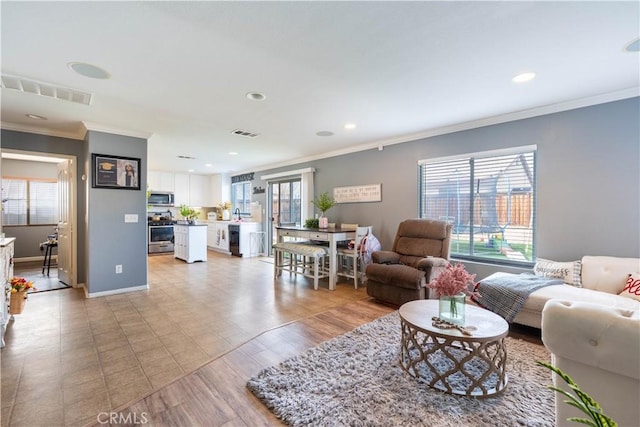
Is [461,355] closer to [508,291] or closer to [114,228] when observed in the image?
[508,291]

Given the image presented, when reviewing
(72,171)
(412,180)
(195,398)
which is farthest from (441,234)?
(72,171)

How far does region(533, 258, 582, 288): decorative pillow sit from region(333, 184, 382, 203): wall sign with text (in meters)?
2.38

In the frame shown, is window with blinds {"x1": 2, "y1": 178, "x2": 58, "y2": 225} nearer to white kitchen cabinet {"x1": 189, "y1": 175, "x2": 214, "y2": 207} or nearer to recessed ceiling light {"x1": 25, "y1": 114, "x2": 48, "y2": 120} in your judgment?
white kitchen cabinet {"x1": 189, "y1": 175, "x2": 214, "y2": 207}

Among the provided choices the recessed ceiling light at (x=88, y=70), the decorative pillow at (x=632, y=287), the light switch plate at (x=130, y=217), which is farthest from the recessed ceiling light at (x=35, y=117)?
the decorative pillow at (x=632, y=287)

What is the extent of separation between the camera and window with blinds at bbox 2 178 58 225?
6.15 meters

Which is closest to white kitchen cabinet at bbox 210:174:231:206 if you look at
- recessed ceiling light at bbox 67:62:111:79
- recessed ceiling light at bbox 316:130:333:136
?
recessed ceiling light at bbox 316:130:333:136

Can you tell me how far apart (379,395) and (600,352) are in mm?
1182

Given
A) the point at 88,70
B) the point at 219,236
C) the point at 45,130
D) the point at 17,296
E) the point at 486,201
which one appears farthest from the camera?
the point at 219,236

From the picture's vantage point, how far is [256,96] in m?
2.92

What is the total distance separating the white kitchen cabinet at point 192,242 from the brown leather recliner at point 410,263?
4.45 meters

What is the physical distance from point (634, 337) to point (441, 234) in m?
2.72

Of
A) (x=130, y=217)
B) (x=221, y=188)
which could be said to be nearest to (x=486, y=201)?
(x=130, y=217)

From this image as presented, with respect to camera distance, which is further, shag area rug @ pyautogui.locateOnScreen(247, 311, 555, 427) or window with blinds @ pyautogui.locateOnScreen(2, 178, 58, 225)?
window with blinds @ pyautogui.locateOnScreen(2, 178, 58, 225)

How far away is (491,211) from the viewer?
12.2 feet
